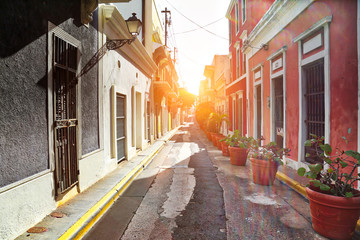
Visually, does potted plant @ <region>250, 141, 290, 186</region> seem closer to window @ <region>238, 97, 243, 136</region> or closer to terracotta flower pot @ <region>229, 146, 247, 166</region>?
terracotta flower pot @ <region>229, 146, 247, 166</region>

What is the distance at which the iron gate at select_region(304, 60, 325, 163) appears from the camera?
6.04 metres

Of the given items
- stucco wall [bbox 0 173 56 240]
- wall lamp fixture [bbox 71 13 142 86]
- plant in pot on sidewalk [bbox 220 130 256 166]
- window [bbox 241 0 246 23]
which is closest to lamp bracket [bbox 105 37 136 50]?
wall lamp fixture [bbox 71 13 142 86]

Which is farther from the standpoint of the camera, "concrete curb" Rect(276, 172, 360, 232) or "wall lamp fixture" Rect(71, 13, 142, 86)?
"wall lamp fixture" Rect(71, 13, 142, 86)

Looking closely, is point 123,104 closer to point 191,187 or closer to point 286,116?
point 191,187

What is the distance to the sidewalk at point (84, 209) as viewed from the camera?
129 inches

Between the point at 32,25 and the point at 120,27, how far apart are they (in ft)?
13.7

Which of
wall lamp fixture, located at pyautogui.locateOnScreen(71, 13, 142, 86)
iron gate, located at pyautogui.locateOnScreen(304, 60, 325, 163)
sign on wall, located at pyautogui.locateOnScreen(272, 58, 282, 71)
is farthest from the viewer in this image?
sign on wall, located at pyautogui.locateOnScreen(272, 58, 282, 71)

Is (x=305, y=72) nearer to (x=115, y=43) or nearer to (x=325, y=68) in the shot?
(x=325, y=68)

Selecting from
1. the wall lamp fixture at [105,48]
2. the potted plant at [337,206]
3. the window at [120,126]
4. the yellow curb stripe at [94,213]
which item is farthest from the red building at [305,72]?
the window at [120,126]

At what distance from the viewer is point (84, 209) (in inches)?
161

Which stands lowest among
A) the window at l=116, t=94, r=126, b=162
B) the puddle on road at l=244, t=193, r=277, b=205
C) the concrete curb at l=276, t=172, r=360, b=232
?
the puddle on road at l=244, t=193, r=277, b=205

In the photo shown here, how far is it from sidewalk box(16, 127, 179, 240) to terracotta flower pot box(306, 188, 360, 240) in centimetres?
334

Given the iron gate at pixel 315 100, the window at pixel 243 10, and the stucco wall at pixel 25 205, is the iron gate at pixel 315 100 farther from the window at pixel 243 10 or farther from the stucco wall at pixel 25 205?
the window at pixel 243 10

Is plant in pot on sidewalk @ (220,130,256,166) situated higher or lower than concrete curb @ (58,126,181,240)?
higher
